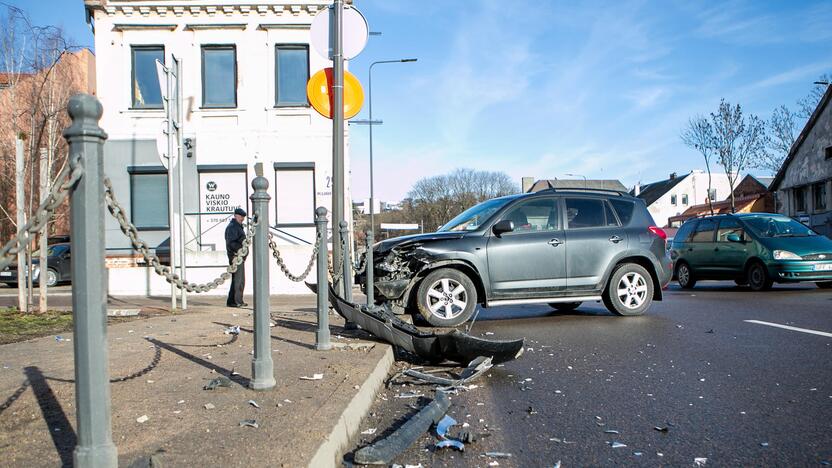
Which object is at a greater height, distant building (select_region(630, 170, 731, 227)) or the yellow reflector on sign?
distant building (select_region(630, 170, 731, 227))

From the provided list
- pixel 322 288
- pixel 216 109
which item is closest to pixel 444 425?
pixel 322 288

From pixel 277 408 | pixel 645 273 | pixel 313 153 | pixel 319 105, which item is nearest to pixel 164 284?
pixel 313 153

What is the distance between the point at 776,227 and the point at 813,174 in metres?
26.3

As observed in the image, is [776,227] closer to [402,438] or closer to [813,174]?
[402,438]

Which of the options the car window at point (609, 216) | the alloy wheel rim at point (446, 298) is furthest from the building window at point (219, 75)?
the car window at point (609, 216)

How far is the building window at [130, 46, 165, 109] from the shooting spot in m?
17.5

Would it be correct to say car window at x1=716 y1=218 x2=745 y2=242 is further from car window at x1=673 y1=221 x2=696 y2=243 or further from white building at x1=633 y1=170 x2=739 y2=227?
white building at x1=633 y1=170 x2=739 y2=227

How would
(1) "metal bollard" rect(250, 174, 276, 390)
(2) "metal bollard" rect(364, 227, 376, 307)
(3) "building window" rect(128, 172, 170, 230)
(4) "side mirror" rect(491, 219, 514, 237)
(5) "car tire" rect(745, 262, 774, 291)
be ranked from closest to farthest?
(1) "metal bollard" rect(250, 174, 276, 390) < (2) "metal bollard" rect(364, 227, 376, 307) < (4) "side mirror" rect(491, 219, 514, 237) < (5) "car tire" rect(745, 262, 774, 291) < (3) "building window" rect(128, 172, 170, 230)

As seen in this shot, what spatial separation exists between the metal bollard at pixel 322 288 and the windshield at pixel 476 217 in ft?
10.5

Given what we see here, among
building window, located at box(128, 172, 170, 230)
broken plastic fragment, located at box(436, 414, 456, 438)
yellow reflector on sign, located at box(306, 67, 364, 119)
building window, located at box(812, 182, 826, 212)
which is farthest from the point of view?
building window, located at box(812, 182, 826, 212)

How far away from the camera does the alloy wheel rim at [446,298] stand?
729 cm

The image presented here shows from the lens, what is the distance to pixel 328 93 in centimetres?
Answer: 648

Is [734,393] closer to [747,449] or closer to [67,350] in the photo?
[747,449]

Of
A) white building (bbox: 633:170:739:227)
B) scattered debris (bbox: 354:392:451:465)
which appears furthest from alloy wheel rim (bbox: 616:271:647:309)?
white building (bbox: 633:170:739:227)
